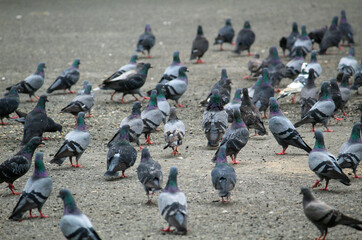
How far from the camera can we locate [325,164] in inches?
289

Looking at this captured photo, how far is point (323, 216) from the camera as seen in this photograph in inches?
233

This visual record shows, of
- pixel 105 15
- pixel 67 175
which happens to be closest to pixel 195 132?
pixel 67 175

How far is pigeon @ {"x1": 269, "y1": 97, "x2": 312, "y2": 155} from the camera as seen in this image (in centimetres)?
909

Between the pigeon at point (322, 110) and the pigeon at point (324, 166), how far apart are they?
9.14ft

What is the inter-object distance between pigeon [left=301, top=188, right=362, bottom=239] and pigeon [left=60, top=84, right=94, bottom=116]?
6.57 metres

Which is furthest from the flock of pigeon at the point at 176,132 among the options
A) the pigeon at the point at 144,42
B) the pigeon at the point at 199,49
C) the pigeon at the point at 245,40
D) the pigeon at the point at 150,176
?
the pigeon at the point at 144,42

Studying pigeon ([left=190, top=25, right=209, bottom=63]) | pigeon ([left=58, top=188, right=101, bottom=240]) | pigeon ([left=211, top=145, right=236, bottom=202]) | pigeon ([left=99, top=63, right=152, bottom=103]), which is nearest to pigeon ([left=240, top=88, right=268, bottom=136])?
pigeon ([left=211, top=145, right=236, bottom=202])

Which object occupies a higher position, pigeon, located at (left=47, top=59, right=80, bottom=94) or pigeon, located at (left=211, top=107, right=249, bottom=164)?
pigeon, located at (left=211, top=107, right=249, bottom=164)

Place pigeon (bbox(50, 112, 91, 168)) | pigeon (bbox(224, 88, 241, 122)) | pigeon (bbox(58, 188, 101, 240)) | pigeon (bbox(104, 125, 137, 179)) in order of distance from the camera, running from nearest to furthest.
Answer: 1. pigeon (bbox(58, 188, 101, 240))
2. pigeon (bbox(104, 125, 137, 179))
3. pigeon (bbox(50, 112, 91, 168))
4. pigeon (bbox(224, 88, 241, 122))

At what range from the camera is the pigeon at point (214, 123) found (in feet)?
32.2

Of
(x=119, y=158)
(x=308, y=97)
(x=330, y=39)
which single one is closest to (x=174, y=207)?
(x=119, y=158)

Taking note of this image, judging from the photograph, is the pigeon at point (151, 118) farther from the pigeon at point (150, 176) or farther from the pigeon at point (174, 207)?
the pigeon at point (174, 207)

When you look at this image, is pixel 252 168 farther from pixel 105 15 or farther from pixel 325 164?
pixel 105 15

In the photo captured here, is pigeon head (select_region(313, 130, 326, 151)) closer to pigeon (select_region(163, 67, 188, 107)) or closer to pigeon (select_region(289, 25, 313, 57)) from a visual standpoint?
pigeon (select_region(163, 67, 188, 107))
